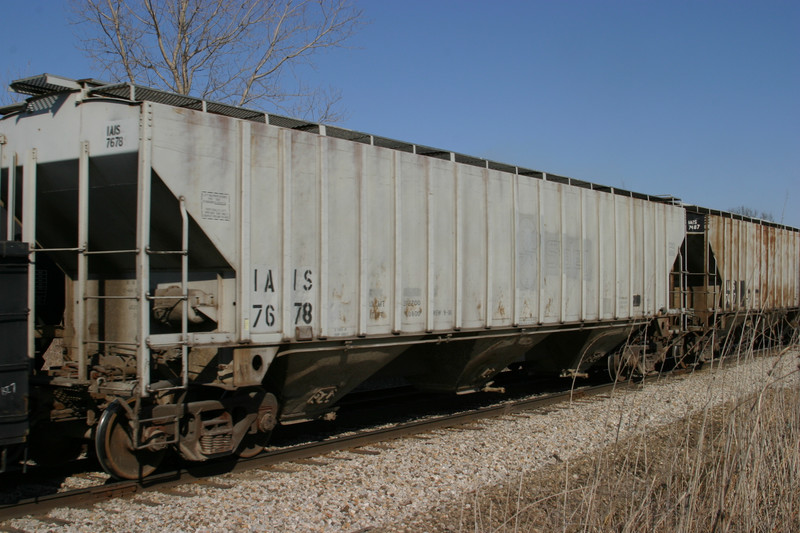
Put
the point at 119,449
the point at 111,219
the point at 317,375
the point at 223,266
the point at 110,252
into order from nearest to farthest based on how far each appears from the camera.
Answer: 1. the point at 110,252
2. the point at 119,449
3. the point at 223,266
4. the point at 111,219
5. the point at 317,375

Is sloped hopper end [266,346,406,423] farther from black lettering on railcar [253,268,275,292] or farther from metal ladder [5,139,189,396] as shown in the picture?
metal ladder [5,139,189,396]

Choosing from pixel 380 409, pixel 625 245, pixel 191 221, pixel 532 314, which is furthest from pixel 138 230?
pixel 625 245

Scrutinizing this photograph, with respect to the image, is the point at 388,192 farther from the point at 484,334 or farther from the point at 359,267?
the point at 484,334

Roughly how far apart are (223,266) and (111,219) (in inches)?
50.3

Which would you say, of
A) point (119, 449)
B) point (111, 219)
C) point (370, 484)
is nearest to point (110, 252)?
point (111, 219)

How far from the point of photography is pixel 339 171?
25.2ft

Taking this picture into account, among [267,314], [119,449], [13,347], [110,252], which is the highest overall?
[110,252]

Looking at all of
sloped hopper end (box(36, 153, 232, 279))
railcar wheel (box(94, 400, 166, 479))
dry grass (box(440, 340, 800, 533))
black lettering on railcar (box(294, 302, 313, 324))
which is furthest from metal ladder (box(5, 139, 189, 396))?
dry grass (box(440, 340, 800, 533))

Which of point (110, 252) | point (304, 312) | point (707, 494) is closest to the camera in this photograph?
point (707, 494)

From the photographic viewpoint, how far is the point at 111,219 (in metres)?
6.88

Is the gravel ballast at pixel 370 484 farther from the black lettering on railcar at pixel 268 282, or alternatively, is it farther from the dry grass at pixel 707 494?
the black lettering on railcar at pixel 268 282

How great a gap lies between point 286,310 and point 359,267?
3.83 ft

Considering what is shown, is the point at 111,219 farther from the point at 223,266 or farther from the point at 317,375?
the point at 317,375

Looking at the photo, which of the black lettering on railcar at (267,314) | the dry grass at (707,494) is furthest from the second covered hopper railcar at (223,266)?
the dry grass at (707,494)
